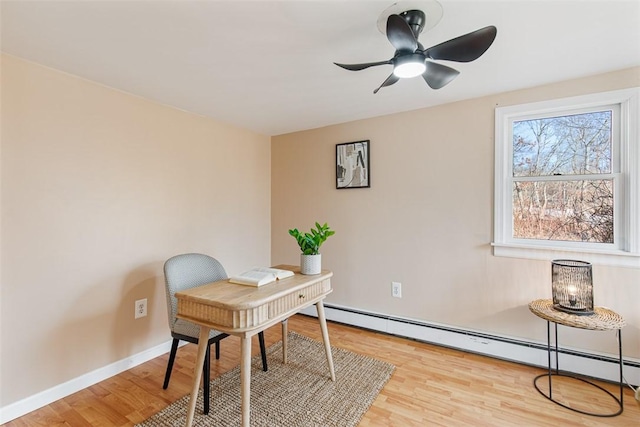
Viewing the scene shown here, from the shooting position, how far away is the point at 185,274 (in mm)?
2061

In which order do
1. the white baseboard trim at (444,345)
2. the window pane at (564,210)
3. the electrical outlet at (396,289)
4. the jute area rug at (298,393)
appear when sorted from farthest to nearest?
the electrical outlet at (396,289) < the window pane at (564,210) < the white baseboard trim at (444,345) < the jute area rug at (298,393)

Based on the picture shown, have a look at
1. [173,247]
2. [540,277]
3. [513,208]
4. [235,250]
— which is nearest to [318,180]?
[235,250]

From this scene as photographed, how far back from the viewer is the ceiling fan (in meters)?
1.23

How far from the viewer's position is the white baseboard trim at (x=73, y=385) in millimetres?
1720

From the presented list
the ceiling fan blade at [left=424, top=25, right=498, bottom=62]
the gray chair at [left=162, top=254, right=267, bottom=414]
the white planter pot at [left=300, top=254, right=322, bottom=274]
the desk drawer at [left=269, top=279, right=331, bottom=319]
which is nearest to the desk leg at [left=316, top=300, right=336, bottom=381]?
the desk drawer at [left=269, top=279, right=331, bottom=319]

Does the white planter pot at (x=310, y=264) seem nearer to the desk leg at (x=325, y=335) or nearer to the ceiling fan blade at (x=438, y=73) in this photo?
the desk leg at (x=325, y=335)

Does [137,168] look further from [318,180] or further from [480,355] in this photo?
[480,355]

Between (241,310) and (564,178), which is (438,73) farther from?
(241,310)

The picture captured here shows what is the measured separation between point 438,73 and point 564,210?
5.11ft

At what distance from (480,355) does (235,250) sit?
2475 millimetres

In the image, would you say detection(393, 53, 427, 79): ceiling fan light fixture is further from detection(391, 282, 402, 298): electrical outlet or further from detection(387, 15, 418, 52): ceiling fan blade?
detection(391, 282, 402, 298): electrical outlet

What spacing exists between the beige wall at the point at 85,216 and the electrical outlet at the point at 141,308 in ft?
0.12

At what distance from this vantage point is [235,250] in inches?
126

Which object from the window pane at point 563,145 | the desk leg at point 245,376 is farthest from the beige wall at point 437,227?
the desk leg at point 245,376
